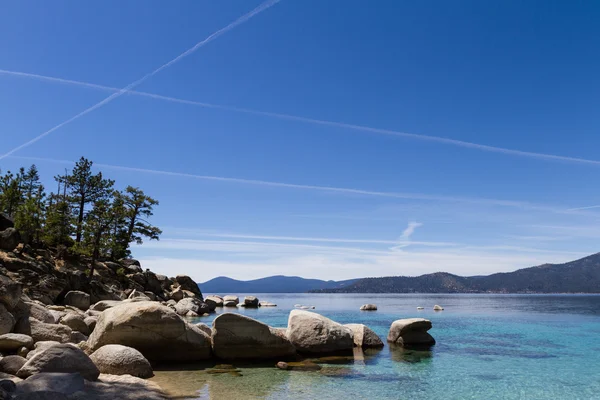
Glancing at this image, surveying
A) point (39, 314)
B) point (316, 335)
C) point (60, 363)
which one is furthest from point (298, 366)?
point (39, 314)

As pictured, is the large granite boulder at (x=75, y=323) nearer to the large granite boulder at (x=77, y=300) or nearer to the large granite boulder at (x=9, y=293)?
the large granite boulder at (x=9, y=293)

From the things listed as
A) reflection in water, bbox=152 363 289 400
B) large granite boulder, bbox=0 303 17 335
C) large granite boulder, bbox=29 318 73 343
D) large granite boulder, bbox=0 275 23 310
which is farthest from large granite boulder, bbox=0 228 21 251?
reflection in water, bbox=152 363 289 400

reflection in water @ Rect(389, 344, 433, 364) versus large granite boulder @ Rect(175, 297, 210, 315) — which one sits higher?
large granite boulder @ Rect(175, 297, 210, 315)

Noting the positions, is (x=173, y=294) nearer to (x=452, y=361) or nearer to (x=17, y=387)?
(x=452, y=361)

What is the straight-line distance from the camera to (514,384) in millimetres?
17422

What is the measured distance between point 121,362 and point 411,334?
1833 cm

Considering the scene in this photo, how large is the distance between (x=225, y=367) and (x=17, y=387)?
9467 mm

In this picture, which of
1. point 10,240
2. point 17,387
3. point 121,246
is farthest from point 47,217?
point 17,387

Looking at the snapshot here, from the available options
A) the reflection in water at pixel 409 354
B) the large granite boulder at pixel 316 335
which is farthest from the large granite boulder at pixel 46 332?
the reflection in water at pixel 409 354

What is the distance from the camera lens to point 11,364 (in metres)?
13.4

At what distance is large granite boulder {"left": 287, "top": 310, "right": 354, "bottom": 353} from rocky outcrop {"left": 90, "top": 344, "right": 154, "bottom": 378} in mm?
8248

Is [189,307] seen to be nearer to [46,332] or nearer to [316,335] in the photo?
[316,335]

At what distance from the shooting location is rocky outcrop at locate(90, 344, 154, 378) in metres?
15.5

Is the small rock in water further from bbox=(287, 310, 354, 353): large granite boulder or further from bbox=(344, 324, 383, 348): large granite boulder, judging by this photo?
bbox=(344, 324, 383, 348): large granite boulder
